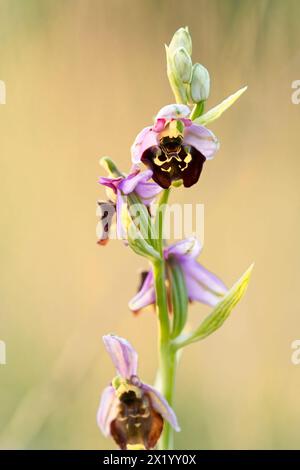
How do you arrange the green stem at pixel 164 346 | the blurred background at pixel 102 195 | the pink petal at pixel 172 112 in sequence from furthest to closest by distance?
the blurred background at pixel 102 195 → the green stem at pixel 164 346 → the pink petal at pixel 172 112

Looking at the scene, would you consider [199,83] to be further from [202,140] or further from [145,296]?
[145,296]

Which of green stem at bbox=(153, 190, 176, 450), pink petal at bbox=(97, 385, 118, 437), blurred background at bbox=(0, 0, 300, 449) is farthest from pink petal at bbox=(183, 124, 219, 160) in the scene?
blurred background at bbox=(0, 0, 300, 449)

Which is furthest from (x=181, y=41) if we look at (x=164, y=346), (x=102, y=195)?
(x=102, y=195)

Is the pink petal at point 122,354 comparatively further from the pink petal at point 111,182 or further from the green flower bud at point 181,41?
the green flower bud at point 181,41

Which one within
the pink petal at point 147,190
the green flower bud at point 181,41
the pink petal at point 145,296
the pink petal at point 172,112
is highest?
the green flower bud at point 181,41

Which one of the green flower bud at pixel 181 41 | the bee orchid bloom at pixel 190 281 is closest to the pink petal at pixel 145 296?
the bee orchid bloom at pixel 190 281

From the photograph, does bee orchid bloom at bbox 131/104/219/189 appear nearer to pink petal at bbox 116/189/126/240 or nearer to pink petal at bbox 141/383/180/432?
pink petal at bbox 116/189/126/240

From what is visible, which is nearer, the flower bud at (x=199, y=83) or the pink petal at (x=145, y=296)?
the flower bud at (x=199, y=83)
